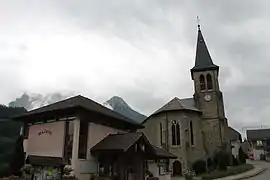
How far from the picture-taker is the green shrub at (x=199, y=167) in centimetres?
3406

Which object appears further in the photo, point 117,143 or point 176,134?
point 176,134

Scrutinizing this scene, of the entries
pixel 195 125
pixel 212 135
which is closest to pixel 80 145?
pixel 195 125

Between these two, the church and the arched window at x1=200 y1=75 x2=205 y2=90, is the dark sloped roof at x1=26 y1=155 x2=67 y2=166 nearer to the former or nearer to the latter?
the church

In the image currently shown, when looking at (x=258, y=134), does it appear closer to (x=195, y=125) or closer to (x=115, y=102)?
(x=195, y=125)

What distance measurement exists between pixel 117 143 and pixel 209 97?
956 inches

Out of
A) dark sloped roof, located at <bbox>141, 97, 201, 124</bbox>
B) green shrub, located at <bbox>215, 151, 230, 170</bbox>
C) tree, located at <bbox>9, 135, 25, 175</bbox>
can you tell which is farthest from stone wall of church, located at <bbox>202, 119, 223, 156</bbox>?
tree, located at <bbox>9, 135, 25, 175</bbox>

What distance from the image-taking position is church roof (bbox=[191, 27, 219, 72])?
41656 mm

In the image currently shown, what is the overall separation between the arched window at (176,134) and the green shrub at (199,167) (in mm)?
3289

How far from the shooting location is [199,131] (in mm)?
37906

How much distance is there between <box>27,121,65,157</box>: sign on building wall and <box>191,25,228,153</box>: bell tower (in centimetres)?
2364

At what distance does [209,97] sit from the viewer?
40344mm

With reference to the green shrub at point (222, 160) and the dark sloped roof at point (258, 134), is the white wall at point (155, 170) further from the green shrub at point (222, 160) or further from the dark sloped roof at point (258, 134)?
the dark sloped roof at point (258, 134)

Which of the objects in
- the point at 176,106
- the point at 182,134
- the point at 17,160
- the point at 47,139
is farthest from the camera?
the point at 176,106

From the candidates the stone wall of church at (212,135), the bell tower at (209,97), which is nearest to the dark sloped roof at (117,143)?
the stone wall of church at (212,135)
